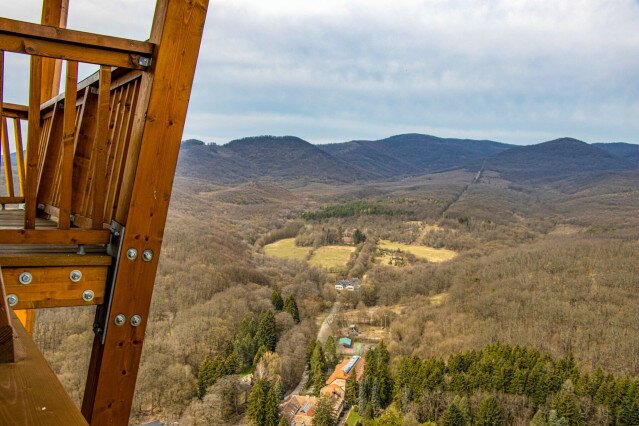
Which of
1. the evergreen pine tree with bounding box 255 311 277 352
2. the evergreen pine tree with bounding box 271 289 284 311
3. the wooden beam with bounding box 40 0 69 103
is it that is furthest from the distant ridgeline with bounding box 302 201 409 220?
the wooden beam with bounding box 40 0 69 103

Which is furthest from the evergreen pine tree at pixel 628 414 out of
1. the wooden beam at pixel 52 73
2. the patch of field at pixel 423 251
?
the patch of field at pixel 423 251

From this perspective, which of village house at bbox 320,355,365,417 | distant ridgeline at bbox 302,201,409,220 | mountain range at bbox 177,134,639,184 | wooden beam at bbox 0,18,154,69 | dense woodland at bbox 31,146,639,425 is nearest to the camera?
wooden beam at bbox 0,18,154,69

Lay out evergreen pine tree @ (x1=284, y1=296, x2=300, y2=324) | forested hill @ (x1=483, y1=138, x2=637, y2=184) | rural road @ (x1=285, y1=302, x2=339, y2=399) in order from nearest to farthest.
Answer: rural road @ (x1=285, y1=302, x2=339, y2=399)
evergreen pine tree @ (x1=284, y1=296, x2=300, y2=324)
forested hill @ (x1=483, y1=138, x2=637, y2=184)

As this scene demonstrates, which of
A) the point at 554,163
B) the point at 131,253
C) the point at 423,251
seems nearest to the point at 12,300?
the point at 131,253

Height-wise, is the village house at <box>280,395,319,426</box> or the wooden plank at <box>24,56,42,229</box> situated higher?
the wooden plank at <box>24,56,42,229</box>

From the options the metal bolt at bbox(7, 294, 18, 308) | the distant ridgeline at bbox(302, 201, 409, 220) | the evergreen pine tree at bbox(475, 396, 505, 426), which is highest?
the metal bolt at bbox(7, 294, 18, 308)

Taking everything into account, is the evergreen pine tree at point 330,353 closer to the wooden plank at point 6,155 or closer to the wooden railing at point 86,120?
the wooden plank at point 6,155

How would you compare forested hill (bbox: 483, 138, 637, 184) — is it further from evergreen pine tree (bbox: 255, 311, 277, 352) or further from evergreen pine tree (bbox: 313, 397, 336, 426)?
evergreen pine tree (bbox: 313, 397, 336, 426)
